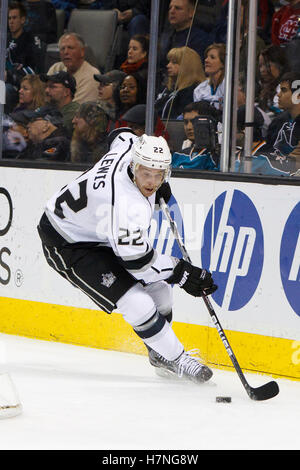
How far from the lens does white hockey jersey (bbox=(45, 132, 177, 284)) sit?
3.96 metres

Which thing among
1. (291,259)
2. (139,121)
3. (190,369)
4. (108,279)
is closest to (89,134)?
(139,121)

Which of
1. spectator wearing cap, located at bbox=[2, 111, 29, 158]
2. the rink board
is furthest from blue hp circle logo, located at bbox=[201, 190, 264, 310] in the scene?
spectator wearing cap, located at bbox=[2, 111, 29, 158]

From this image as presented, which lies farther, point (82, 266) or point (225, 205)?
point (225, 205)

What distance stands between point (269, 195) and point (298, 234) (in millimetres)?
222

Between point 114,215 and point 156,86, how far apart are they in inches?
45.5

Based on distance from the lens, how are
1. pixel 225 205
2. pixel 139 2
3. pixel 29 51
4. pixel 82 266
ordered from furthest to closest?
pixel 29 51, pixel 139 2, pixel 225 205, pixel 82 266

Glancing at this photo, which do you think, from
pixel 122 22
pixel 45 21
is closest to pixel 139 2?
pixel 122 22

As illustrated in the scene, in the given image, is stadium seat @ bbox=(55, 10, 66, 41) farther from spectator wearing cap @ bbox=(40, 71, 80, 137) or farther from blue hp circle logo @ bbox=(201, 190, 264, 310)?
blue hp circle logo @ bbox=(201, 190, 264, 310)

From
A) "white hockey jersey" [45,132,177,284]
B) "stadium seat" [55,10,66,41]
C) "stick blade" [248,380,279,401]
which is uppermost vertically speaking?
"stadium seat" [55,10,66,41]

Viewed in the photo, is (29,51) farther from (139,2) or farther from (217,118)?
(217,118)

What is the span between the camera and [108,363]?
467cm

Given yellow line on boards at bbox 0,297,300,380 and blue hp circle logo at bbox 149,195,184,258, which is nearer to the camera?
yellow line on boards at bbox 0,297,300,380

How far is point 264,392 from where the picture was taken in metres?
3.88

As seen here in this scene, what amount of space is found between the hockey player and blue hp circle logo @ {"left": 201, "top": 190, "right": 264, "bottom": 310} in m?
0.30
